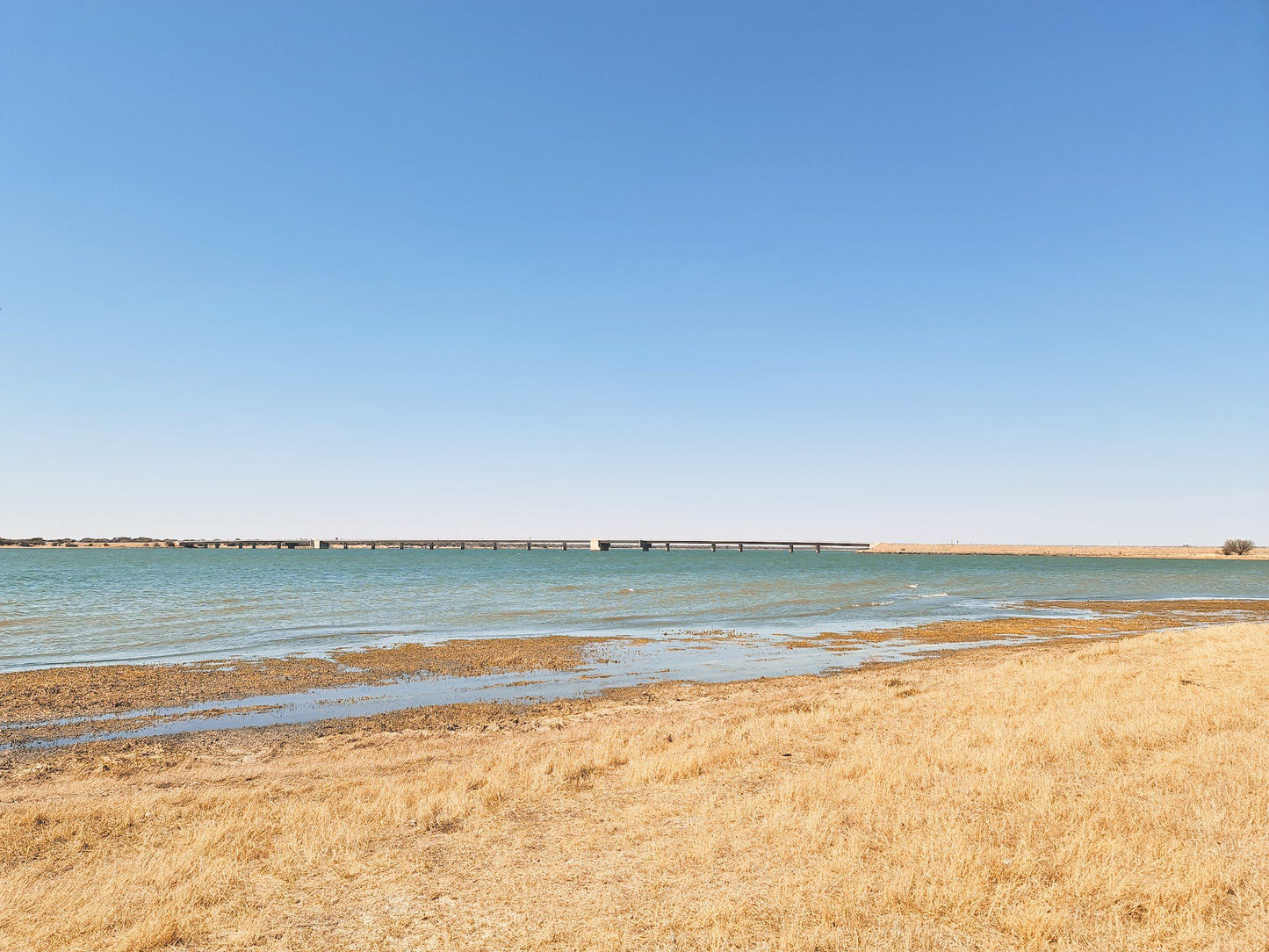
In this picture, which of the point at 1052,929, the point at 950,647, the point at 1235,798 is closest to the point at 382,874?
the point at 1052,929

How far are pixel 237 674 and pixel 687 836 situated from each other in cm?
1900

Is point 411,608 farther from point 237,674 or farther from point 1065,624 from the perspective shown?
point 1065,624

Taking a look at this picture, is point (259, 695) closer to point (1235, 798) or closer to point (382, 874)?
point (382, 874)

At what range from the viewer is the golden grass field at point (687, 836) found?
6.37 metres

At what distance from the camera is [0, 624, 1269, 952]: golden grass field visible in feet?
20.9

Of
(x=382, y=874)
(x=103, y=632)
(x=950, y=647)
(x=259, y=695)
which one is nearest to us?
(x=382, y=874)

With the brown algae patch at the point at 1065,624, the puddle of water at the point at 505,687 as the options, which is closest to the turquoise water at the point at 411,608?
the brown algae patch at the point at 1065,624

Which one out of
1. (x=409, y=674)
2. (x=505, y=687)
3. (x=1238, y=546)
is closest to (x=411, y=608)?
(x=409, y=674)

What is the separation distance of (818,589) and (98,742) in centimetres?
5776

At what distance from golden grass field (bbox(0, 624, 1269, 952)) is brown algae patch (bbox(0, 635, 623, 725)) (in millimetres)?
5292

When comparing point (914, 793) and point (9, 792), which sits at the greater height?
point (914, 793)

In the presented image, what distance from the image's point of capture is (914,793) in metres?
9.53

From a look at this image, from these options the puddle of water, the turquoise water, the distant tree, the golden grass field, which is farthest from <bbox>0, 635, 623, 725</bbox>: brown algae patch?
the distant tree

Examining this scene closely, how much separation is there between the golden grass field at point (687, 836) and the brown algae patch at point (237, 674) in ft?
17.4
